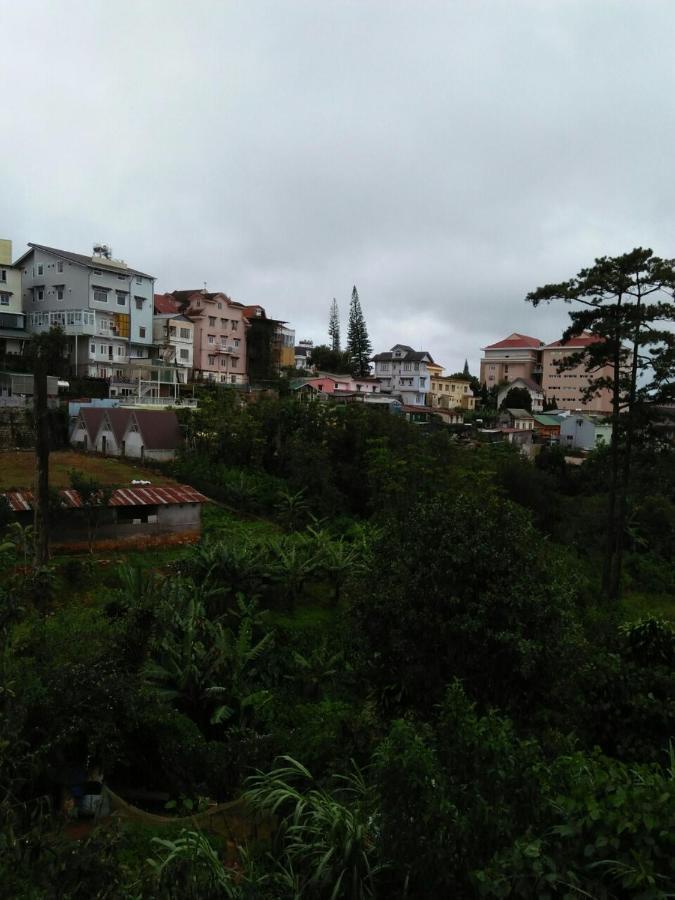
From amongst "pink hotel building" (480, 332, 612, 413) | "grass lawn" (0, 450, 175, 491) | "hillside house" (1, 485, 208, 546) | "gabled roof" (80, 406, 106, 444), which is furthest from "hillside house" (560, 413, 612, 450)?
"hillside house" (1, 485, 208, 546)

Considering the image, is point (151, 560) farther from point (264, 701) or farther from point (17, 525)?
point (264, 701)

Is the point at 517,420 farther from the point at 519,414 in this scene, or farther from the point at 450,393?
the point at 450,393

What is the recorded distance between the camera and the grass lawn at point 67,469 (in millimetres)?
21594

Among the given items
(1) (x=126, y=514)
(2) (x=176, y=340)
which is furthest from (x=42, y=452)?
(2) (x=176, y=340)

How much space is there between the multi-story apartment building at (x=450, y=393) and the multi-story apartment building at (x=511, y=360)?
7.08 meters

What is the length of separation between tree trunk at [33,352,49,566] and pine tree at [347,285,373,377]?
187 ft

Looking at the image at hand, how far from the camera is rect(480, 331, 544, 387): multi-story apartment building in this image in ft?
238

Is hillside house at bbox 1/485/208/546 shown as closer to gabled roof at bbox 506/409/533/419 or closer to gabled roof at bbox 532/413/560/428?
gabled roof at bbox 506/409/533/419

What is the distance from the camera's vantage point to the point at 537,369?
72.8 m

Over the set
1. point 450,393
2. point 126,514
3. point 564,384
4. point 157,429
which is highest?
point 564,384

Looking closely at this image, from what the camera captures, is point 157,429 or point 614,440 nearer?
point 614,440

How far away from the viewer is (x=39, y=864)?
399 centimetres

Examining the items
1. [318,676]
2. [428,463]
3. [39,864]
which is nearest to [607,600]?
[428,463]

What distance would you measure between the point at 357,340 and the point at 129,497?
5462 cm
